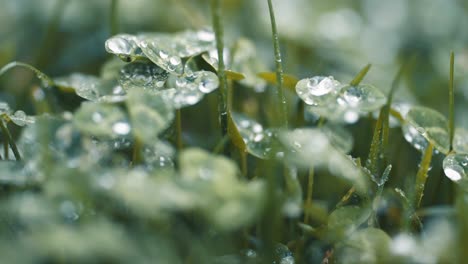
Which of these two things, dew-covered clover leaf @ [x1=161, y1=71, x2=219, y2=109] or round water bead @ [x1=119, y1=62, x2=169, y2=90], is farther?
round water bead @ [x1=119, y1=62, x2=169, y2=90]

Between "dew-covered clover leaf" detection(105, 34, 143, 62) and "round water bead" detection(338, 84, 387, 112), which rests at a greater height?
"dew-covered clover leaf" detection(105, 34, 143, 62)

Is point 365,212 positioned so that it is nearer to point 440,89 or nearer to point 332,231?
point 332,231

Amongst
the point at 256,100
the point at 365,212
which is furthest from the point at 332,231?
the point at 256,100

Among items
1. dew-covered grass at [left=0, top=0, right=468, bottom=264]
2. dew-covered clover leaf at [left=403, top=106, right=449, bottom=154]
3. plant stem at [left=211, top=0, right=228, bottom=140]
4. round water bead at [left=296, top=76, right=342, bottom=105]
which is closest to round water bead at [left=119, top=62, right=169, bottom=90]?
dew-covered grass at [left=0, top=0, right=468, bottom=264]

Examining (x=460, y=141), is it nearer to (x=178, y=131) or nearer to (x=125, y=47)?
(x=178, y=131)

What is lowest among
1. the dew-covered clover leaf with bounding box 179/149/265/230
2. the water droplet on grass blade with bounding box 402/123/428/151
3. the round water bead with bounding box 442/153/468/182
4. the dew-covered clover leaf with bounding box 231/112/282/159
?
the water droplet on grass blade with bounding box 402/123/428/151

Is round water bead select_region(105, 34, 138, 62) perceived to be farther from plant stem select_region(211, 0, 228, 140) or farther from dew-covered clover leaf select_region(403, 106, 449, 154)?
dew-covered clover leaf select_region(403, 106, 449, 154)

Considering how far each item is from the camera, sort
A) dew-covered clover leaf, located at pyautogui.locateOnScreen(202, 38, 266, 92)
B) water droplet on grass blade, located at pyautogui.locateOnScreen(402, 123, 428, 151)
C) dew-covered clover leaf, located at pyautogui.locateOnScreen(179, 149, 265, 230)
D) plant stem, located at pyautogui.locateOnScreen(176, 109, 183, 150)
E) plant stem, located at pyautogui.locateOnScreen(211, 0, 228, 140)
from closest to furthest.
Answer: dew-covered clover leaf, located at pyautogui.locateOnScreen(179, 149, 265, 230) → plant stem, located at pyautogui.locateOnScreen(211, 0, 228, 140) → plant stem, located at pyautogui.locateOnScreen(176, 109, 183, 150) → water droplet on grass blade, located at pyautogui.locateOnScreen(402, 123, 428, 151) → dew-covered clover leaf, located at pyautogui.locateOnScreen(202, 38, 266, 92)
